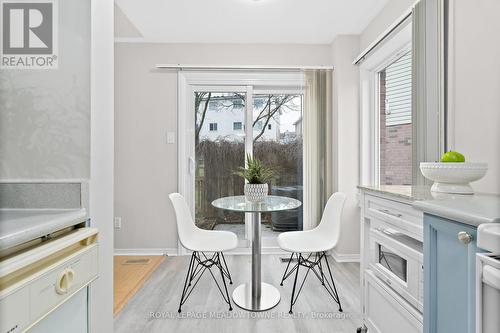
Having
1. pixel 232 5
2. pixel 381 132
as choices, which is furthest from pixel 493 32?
pixel 232 5

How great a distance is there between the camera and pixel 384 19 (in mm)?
2459

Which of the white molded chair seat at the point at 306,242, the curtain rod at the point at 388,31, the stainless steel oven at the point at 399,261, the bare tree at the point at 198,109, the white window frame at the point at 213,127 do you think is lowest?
the white molded chair seat at the point at 306,242

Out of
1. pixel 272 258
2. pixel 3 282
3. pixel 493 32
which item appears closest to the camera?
pixel 3 282

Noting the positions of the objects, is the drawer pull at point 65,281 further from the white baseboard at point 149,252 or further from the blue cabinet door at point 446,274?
the white baseboard at point 149,252

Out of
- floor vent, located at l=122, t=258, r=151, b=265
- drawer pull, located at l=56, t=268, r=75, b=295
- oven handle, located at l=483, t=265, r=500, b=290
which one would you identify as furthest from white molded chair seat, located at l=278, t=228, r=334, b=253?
floor vent, located at l=122, t=258, r=151, b=265

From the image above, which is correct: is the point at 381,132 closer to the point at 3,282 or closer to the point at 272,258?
the point at 272,258

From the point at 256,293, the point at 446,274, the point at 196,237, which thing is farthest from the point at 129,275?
the point at 446,274

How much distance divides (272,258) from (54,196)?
8.33 ft

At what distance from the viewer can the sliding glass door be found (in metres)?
3.26

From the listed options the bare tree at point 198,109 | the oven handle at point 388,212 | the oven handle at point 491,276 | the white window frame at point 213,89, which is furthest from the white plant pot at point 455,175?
the bare tree at point 198,109

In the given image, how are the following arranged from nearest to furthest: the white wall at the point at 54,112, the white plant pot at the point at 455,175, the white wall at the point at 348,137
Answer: the white wall at the point at 54,112 < the white plant pot at the point at 455,175 < the white wall at the point at 348,137

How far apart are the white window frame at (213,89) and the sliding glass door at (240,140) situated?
4 centimetres

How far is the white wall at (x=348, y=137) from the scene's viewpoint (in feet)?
9.84

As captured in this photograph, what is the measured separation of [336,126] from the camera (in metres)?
3.05
